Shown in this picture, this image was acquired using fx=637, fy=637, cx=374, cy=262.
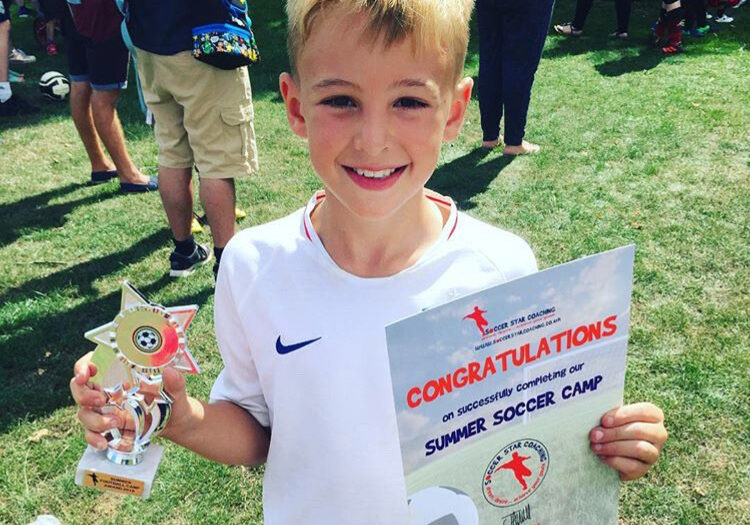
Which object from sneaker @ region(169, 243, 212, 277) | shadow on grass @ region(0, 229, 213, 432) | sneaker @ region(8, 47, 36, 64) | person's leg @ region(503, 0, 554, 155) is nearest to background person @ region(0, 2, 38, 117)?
sneaker @ region(8, 47, 36, 64)

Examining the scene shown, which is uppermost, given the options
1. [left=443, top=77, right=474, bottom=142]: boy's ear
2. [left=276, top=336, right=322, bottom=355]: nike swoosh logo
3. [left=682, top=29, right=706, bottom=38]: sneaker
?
[left=443, top=77, right=474, bottom=142]: boy's ear

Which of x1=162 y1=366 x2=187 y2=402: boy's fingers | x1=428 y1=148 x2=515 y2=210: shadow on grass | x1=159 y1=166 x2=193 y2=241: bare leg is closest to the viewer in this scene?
x1=162 y1=366 x2=187 y2=402: boy's fingers

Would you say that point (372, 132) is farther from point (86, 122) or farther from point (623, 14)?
point (623, 14)

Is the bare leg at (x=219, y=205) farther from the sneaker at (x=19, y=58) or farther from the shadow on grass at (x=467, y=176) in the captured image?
the sneaker at (x=19, y=58)

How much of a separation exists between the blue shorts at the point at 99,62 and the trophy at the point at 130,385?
3772 millimetres

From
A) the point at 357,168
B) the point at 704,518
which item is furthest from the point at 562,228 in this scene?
the point at 357,168

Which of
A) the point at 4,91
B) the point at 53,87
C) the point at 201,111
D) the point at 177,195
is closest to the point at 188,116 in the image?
the point at 201,111

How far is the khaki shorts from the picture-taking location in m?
3.22

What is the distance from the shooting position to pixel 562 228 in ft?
13.1

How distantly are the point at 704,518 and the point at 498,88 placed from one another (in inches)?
137

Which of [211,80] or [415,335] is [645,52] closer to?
[211,80]

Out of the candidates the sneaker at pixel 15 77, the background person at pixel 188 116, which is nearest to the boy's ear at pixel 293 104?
the background person at pixel 188 116

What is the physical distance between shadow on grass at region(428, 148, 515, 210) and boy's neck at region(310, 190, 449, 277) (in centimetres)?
305

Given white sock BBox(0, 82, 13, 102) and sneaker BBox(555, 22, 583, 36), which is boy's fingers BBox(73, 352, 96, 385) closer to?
white sock BBox(0, 82, 13, 102)
